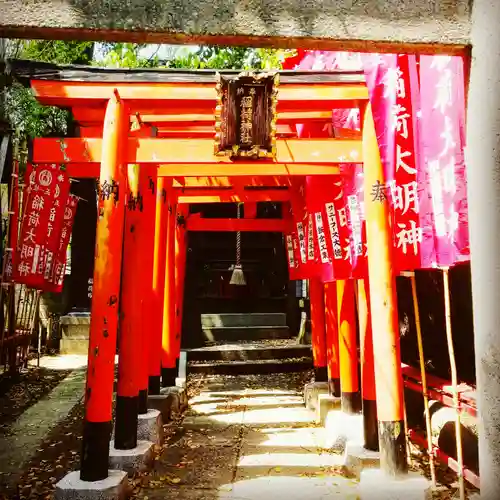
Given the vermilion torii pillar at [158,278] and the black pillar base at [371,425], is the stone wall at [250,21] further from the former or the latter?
the vermilion torii pillar at [158,278]

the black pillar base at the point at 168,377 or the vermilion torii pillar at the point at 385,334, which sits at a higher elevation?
the vermilion torii pillar at the point at 385,334

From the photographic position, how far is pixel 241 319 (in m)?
19.7

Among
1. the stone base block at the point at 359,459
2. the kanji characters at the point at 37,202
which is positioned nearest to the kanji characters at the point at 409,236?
the stone base block at the point at 359,459

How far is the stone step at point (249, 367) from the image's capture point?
14.7m

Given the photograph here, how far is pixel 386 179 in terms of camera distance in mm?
5379

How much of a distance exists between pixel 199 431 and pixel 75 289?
12881 millimetres

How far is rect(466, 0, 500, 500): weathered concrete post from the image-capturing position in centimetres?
325

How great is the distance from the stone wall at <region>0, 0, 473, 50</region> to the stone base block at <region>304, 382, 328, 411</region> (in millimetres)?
8231

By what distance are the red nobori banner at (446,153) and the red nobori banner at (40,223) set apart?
8.03 m

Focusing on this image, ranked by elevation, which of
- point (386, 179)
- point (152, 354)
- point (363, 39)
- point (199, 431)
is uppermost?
point (363, 39)

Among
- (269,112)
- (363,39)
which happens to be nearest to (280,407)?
(269,112)

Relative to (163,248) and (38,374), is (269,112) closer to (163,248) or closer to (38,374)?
(163,248)

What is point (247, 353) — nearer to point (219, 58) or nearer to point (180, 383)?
point (180, 383)

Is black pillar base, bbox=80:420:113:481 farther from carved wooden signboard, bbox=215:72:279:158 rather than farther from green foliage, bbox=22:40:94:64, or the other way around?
green foliage, bbox=22:40:94:64
